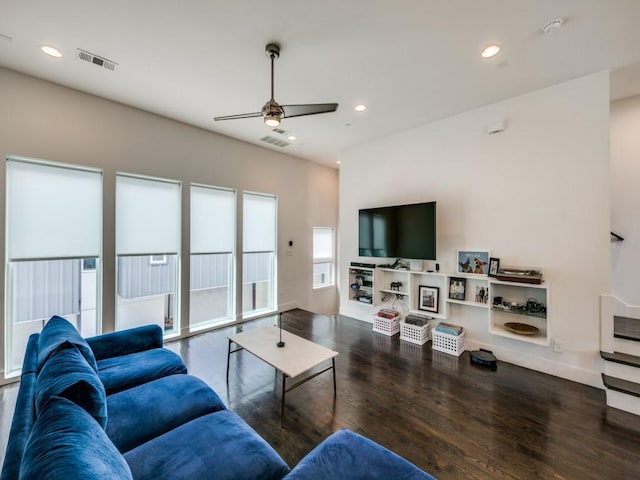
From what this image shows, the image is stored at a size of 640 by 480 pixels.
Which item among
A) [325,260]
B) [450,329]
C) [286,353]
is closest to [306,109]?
[286,353]

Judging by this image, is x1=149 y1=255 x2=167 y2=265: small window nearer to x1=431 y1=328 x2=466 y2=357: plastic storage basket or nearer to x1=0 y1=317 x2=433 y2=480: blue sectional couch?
x1=0 y1=317 x2=433 y2=480: blue sectional couch

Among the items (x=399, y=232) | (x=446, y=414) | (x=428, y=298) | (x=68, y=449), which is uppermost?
(x=399, y=232)

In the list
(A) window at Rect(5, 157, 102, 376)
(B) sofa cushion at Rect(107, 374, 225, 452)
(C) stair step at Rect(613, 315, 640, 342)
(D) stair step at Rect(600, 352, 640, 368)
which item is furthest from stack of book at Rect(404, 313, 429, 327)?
(A) window at Rect(5, 157, 102, 376)

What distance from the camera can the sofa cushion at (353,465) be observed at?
1.23 meters

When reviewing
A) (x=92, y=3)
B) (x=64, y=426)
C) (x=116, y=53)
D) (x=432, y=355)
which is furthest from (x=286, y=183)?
(x=64, y=426)

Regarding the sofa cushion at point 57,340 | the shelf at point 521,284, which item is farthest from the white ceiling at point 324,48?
the sofa cushion at point 57,340

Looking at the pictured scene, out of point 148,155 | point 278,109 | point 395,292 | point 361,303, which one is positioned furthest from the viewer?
point 361,303

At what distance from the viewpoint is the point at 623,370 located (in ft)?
8.36

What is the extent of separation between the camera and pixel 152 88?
318cm

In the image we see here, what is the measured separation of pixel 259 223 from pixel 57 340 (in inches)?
147

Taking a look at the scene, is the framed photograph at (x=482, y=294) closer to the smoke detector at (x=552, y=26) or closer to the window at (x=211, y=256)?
the smoke detector at (x=552, y=26)

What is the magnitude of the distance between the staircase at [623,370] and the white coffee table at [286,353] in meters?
2.64

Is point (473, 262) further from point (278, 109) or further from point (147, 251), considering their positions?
point (147, 251)

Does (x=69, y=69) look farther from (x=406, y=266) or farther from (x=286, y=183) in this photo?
(x=406, y=266)
